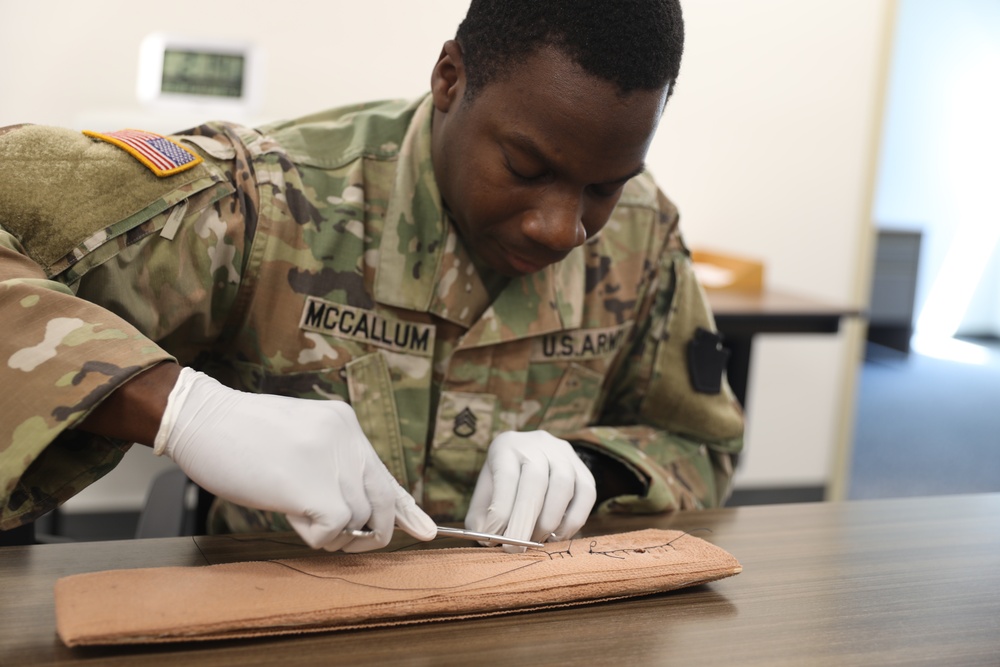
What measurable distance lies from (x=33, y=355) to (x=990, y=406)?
14.1 feet

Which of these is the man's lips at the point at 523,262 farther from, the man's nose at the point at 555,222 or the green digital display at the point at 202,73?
the green digital display at the point at 202,73

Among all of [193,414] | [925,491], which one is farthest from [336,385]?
[925,491]

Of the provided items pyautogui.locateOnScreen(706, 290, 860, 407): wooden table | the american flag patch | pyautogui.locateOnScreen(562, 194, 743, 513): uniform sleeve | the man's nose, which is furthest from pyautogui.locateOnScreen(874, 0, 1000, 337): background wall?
the american flag patch

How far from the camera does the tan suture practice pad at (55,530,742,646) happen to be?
608 mm

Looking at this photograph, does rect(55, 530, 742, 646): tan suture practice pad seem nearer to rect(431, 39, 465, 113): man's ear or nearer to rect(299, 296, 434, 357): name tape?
rect(299, 296, 434, 357): name tape

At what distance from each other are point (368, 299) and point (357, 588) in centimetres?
48

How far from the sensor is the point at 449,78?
1.04 m

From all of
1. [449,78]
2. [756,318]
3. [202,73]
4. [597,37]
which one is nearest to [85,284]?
[449,78]

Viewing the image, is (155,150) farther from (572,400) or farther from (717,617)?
(717,617)

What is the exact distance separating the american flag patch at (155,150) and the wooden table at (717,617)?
1.26 feet

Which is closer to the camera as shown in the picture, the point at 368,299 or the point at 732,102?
the point at 368,299

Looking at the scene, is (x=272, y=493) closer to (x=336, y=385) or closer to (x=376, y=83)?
(x=336, y=385)

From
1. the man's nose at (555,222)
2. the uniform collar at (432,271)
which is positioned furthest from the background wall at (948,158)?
the man's nose at (555,222)

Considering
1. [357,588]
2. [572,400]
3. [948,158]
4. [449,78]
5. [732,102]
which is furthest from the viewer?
[948,158]
